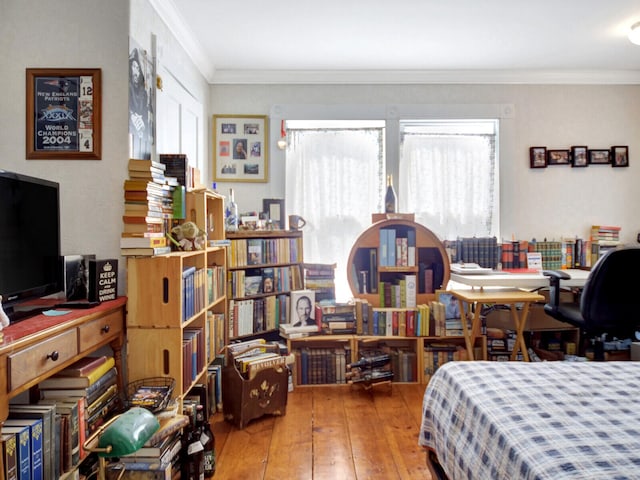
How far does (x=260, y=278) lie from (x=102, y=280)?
1.56m

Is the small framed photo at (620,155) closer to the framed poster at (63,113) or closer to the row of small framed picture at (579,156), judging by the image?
the row of small framed picture at (579,156)

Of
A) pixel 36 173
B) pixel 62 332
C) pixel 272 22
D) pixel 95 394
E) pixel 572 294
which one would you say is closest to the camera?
pixel 62 332

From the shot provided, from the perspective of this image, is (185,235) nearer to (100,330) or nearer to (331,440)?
(100,330)

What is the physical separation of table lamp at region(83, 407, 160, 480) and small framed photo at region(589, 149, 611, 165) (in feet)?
13.9

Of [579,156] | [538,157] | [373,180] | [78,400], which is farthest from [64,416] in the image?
[579,156]

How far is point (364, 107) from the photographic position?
393cm

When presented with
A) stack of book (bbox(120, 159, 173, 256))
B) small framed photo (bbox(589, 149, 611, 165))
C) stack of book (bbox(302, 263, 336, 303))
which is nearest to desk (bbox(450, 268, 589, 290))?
stack of book (bbox(302, 263, 336, 303))

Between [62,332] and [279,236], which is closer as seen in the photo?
[62,332]

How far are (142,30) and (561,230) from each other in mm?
3815

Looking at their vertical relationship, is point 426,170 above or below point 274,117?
below

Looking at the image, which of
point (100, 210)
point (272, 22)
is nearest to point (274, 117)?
point (272, 22)

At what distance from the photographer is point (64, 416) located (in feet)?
4.99

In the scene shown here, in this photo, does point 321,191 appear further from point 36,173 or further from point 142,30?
point 36,173

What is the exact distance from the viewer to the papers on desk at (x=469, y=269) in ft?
11.3
